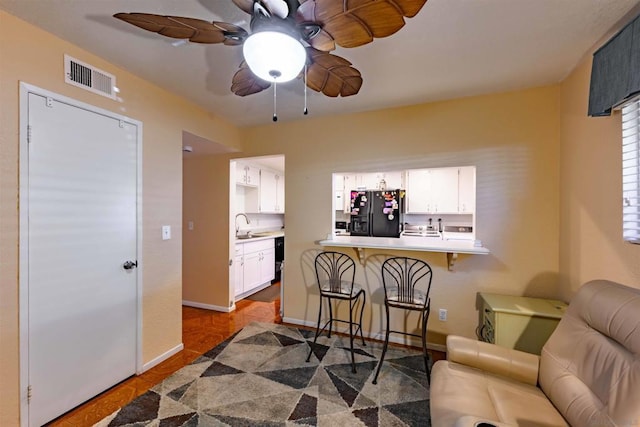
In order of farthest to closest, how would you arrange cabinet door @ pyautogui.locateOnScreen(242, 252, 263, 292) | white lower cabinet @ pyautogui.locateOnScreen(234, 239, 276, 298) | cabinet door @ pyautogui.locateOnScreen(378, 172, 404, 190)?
cabinet door @ pyautogui.locateOnScreen(378, 172, 404, 190) < cabinet door @ pyautogui.locateOnScreen(242, 252, 263, 292) < white lower cabinet @ pyautogui.locateOnScreen(234, 239, 276, 298)

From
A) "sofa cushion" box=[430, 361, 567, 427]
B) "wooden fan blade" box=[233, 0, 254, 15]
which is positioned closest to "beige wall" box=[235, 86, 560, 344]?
"sofa cushion" box=[430, 361, 567, 427]

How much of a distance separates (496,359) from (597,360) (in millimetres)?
473

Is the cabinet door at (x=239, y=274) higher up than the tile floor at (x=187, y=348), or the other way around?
the cabinet door at (x=239, y=274)

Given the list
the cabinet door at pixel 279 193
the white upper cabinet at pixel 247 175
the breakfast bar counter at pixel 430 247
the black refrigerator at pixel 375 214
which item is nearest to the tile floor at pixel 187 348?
the breakfast bar counter at pixel 430 247

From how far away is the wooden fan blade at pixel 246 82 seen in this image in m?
1.53

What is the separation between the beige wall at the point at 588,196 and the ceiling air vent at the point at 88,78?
135 inches

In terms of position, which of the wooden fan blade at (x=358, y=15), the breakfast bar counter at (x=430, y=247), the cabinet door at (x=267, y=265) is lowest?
the cabinet door at (x=267, y=265)

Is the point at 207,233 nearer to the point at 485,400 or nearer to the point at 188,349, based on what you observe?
the point at 188,349

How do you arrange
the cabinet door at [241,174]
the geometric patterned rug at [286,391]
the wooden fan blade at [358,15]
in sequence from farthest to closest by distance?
the cabinet door at [241,174]
the geometric patterned rug at [286,391]
the wooden fan blade at [358,15]

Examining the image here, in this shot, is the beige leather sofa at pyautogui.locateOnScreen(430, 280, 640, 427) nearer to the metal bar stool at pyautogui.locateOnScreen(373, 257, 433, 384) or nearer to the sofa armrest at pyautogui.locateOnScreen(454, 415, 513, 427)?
the sofa armrest at pyautogui.locateOnScreen(454, 415, 513, 427)

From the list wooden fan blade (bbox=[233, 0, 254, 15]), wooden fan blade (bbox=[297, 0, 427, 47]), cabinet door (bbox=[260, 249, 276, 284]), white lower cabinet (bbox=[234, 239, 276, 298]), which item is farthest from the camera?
cabinet door (bbox=[260, 249, 276, 284])

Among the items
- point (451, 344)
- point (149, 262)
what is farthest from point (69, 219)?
point (451, 344)

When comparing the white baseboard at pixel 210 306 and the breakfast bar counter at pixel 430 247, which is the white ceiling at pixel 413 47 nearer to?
the breakfast bar counter at pixel 430 247

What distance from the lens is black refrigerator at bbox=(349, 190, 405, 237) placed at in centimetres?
414
